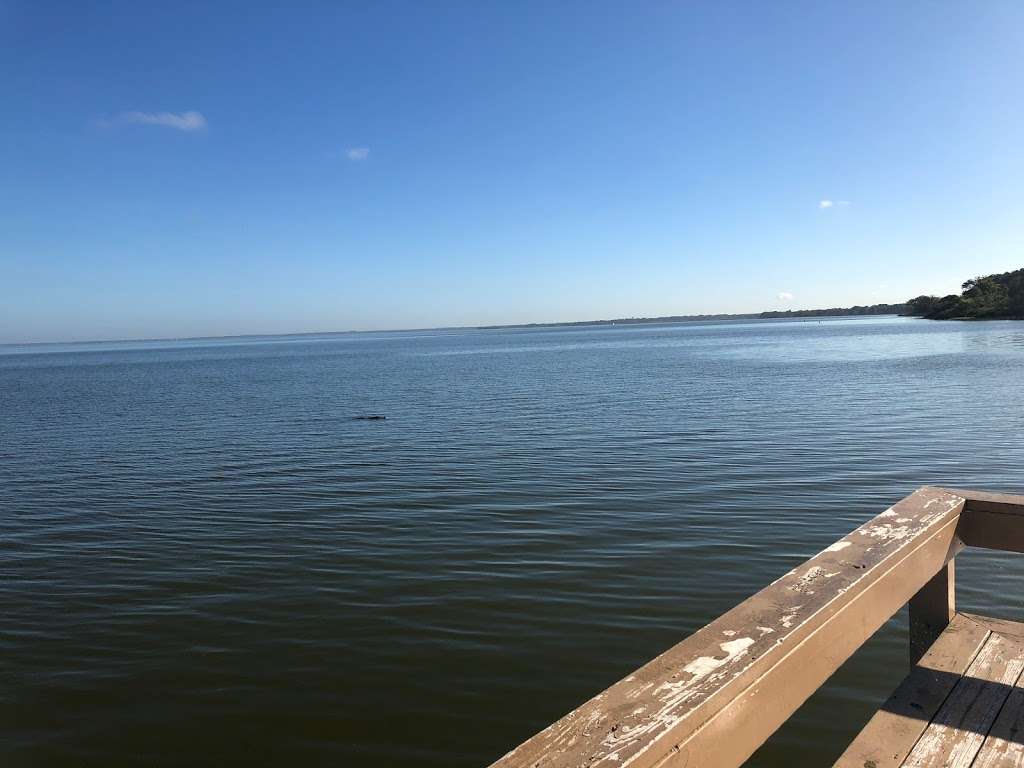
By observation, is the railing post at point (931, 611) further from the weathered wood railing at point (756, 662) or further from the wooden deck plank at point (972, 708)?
the weathered wood railing at point (756, 662)

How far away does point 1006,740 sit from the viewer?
3004mm

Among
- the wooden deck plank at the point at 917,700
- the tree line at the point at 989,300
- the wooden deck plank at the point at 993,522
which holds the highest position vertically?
the tree line at the point at 989,300

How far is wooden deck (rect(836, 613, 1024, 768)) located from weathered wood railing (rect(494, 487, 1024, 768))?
1.73 ft

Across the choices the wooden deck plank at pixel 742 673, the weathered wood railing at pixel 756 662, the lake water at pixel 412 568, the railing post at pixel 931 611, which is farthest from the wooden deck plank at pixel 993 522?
the lake water at pixel 412 568

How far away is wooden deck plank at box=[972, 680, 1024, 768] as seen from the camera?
9.37 ft

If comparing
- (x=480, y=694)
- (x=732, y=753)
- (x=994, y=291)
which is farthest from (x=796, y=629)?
(x=994, y=291)

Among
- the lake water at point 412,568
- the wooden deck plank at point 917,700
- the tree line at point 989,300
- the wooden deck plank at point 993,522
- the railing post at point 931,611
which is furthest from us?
the tree line at point 989,300

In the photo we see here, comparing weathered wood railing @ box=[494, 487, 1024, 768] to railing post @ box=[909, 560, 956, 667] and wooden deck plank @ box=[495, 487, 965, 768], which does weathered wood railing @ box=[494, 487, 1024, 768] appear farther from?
railing post @ box=[909, 560, 956, 667]

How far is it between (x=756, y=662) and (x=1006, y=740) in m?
1.73

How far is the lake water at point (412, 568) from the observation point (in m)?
5.54

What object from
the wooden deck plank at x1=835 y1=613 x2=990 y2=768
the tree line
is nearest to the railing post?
the wooden deck plank at x1=835 y1=613 x2=990 y2=768

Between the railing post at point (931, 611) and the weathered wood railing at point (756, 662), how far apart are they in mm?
521

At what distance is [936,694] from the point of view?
342 centimetres

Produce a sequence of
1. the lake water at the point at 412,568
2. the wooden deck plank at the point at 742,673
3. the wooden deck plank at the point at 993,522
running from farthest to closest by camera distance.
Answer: the lake water at the point at 412,568
the wooden deck plank at the point at 993,522
the wooden deck plank at the point at 742,673
